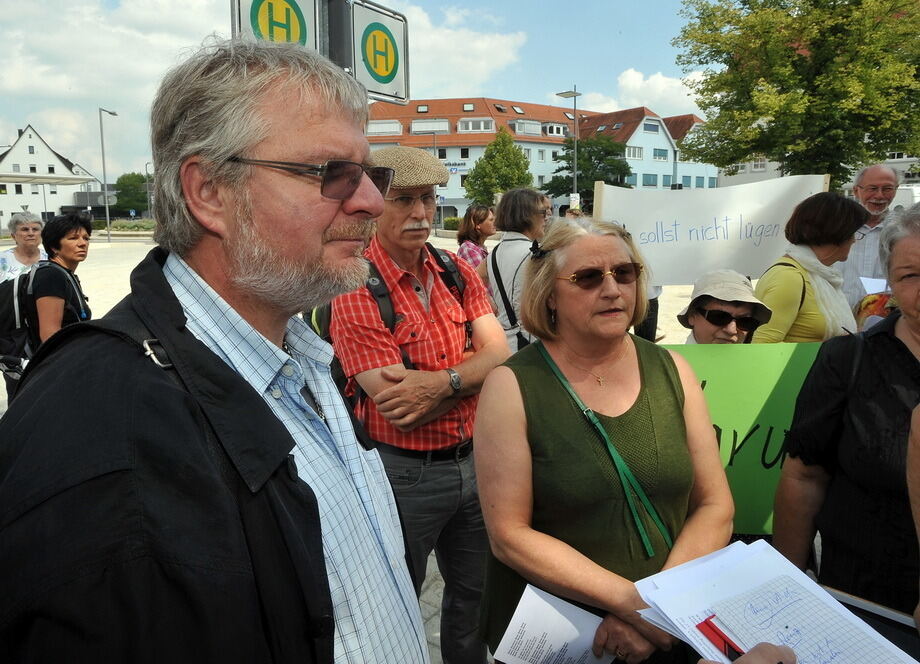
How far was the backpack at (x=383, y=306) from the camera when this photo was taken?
2529 mm

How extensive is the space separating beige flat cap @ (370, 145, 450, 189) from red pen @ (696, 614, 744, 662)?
1.96m

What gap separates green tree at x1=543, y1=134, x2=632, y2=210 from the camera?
62.3m

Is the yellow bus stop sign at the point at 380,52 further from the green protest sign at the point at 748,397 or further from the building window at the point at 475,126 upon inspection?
the building window at the point at 475,126

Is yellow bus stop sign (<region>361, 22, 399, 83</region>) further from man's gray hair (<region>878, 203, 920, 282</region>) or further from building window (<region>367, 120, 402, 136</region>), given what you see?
building window (<region>367, 120, 402, 136</region>)

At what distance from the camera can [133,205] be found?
99000 millimetres

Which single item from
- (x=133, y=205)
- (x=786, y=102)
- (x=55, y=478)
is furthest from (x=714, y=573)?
(x=133, y=205)

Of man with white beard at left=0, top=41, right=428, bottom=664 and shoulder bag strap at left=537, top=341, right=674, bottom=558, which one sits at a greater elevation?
man with white beard at left=0, top=41, right=428, bottom=664

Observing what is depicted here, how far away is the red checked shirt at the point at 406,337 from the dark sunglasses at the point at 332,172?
3.70 ft

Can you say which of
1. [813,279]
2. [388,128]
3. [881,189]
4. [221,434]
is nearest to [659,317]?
[881,189]

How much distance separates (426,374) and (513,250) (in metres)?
2.53

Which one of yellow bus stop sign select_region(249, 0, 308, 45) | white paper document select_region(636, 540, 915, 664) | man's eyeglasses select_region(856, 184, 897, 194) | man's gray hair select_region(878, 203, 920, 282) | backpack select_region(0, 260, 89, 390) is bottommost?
white paper document select_region(636, 540, 915, 664)

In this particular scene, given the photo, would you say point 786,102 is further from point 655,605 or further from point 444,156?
point 444,156

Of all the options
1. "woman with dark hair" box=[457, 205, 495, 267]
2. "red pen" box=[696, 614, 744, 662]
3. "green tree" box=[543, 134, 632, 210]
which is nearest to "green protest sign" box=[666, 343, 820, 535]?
"red pen" box=[696, 614, 744, 662]
